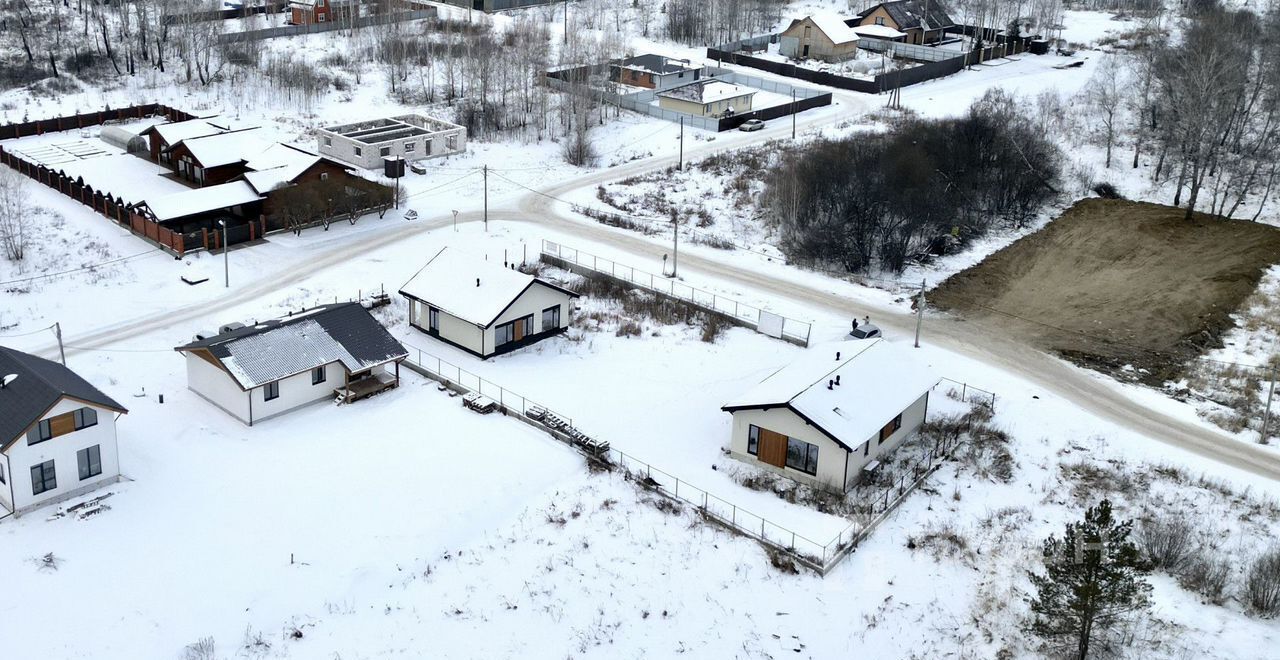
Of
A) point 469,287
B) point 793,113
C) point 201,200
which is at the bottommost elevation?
point 469,287

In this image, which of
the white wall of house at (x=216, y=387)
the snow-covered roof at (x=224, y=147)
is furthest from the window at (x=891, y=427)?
the snow-covered roof at (x=224, y=147)

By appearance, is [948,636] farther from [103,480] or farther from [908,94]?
[908,94]

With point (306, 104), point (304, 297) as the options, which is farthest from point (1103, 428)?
point (306, 104)

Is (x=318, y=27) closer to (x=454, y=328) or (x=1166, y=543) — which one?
(x=454, y=328)

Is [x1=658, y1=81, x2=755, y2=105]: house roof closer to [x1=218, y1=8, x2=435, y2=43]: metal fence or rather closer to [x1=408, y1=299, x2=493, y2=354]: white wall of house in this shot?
[x1=218, y1=8, x2=435, y2=43]: metal fence

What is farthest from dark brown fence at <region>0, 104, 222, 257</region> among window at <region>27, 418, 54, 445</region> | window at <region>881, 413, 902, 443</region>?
window at <region>881, 413, 902, 443</region>

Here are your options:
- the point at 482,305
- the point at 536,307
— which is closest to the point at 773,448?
the point at 536,307

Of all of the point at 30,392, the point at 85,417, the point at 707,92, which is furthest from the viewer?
the point at 707,92
